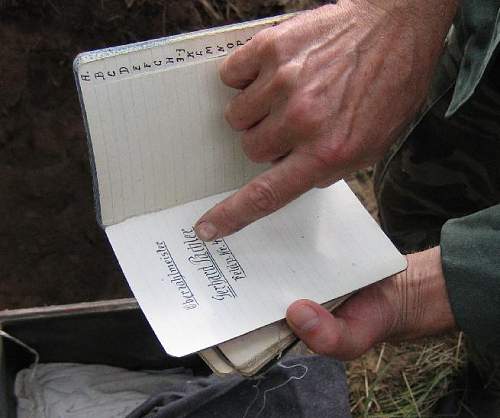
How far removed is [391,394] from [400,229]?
38 cm

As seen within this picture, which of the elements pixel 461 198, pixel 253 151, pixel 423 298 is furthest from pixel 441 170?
pixel 253 151

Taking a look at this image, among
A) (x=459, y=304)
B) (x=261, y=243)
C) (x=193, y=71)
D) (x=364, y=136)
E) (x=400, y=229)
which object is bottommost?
(x=400, y=229)

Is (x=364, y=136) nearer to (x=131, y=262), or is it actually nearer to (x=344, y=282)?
(x=344, y=282)

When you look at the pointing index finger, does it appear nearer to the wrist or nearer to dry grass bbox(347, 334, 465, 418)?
the wrist

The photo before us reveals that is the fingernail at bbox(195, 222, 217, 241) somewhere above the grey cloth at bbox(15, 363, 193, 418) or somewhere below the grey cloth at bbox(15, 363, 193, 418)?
above

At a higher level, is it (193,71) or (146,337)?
(193,71)

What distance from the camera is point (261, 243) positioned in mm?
874

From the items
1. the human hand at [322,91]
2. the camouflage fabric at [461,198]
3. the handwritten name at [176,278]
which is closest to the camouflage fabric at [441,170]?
the camouflage fabric at [461,198]

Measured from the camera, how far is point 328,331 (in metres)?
0.82

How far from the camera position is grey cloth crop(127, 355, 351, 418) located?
3.39 ft

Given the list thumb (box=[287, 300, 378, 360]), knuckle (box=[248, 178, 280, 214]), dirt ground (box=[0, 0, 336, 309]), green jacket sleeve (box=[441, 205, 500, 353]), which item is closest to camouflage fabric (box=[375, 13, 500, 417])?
green jacket sleeve (box=[441, 205, 500, 353])

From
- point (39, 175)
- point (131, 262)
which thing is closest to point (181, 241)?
point (131, 262)

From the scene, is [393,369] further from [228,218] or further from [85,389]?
[228,218]

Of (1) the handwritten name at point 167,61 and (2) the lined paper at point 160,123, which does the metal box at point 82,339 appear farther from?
(1) the handwritten name at point 167,61
